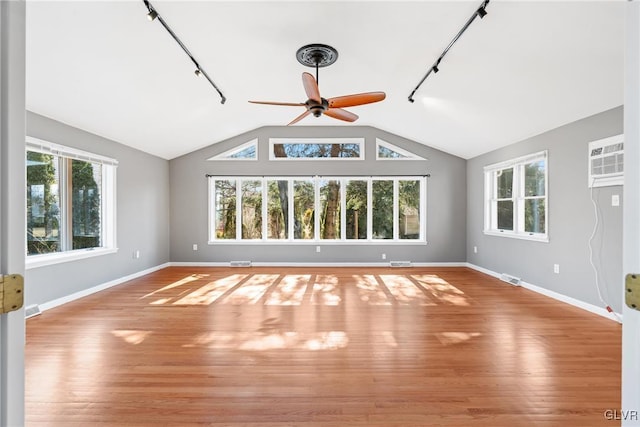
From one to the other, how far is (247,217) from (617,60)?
19.5ft

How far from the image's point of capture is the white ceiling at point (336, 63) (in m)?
2.54

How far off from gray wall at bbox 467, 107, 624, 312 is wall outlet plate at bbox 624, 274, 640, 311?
3.32 m

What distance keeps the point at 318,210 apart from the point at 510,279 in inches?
146

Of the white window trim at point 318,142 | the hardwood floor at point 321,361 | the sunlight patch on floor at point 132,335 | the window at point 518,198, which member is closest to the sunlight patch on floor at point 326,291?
the hardwood floor at point 321,361

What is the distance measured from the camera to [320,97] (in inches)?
114

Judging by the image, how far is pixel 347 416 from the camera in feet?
5.82

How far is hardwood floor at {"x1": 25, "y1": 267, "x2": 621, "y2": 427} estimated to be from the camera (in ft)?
5.94

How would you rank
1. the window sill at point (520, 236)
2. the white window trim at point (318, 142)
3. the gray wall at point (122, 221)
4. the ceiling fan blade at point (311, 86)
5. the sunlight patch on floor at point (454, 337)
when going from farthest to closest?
the white window trim at point (318, 142) → the window sill at point (520, 236) → the gray wall at point (122, 221) → the sunlight patch on floor at point (454, 337) → the ceiling fan blade at point (311, 86)

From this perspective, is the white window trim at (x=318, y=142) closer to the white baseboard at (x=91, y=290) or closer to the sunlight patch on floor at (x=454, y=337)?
the white baseboard at (x=91, y=290)

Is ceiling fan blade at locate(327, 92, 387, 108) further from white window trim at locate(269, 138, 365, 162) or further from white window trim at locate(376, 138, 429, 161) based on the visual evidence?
white window trim at locate(376, 138, 429, 161)

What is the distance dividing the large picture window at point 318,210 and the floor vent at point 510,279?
1.79 m

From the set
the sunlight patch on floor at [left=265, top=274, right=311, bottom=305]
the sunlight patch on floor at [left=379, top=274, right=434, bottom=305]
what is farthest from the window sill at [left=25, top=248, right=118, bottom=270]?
the sunlight patch on floor at [left=379, top=274, right=434, bottom=305]

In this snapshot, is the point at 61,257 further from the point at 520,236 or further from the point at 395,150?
the point at 520,236

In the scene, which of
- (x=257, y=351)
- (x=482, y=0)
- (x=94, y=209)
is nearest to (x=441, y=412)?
(x=257, y=351)
